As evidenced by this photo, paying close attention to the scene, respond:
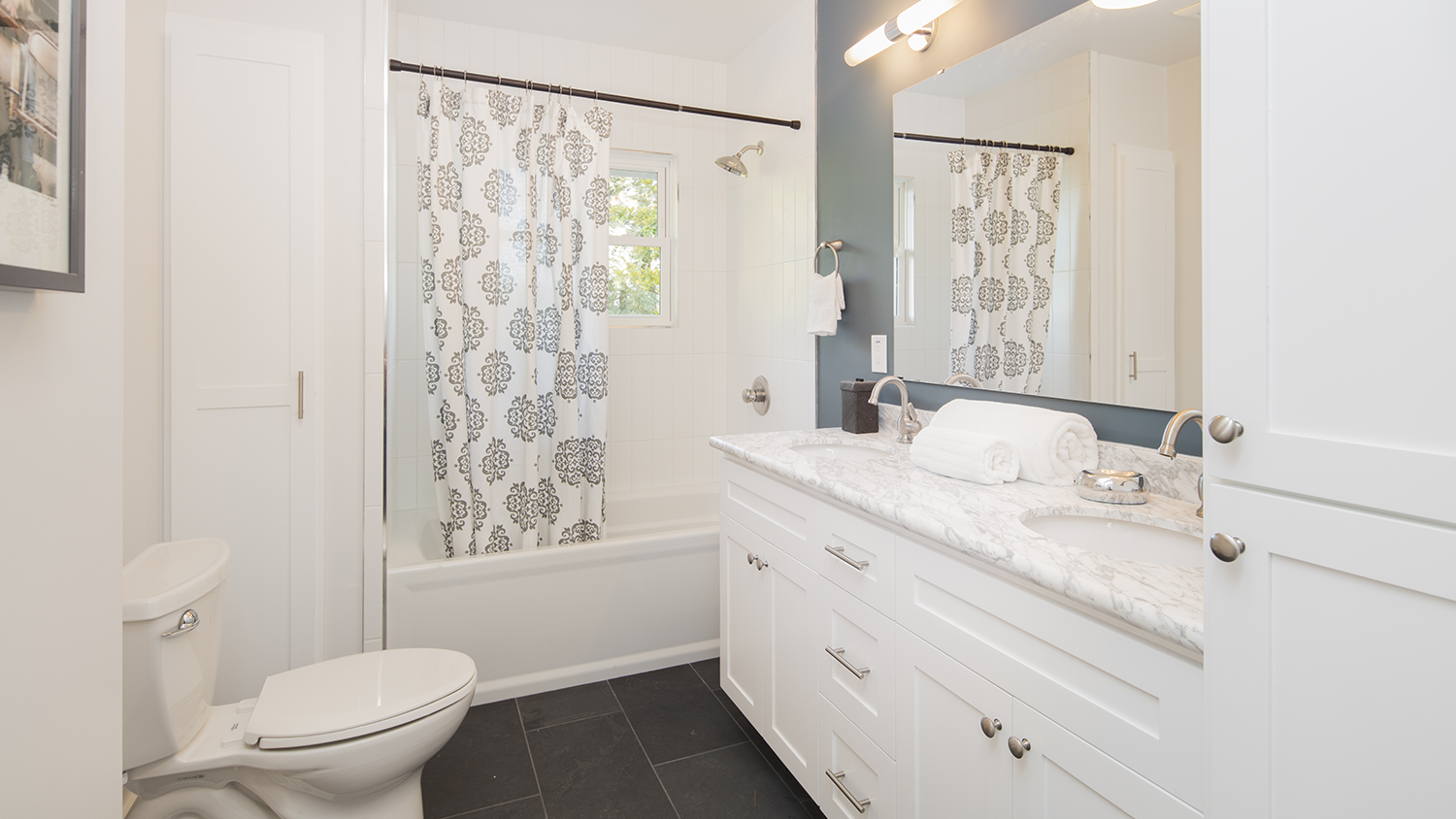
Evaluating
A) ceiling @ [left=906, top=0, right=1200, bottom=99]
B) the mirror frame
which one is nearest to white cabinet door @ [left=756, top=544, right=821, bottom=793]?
the mirror frame

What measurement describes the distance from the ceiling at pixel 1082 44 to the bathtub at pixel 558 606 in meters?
1.68

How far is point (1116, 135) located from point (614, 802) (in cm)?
192

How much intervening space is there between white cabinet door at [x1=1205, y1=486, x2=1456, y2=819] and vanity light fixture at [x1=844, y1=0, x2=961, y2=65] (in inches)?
61.2

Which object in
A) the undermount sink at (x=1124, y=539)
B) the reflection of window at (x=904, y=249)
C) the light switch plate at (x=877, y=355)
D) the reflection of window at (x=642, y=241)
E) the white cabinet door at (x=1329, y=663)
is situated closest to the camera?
→ the white cabinet door at (x=1329, y=663)

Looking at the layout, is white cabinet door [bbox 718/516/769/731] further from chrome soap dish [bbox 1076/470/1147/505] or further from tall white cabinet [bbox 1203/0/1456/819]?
tall white cabinet [bbox 1203/0/1456/819]

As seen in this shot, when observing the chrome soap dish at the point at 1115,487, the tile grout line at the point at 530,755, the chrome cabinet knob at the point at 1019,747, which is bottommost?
the tile grout line at the point at 530,755

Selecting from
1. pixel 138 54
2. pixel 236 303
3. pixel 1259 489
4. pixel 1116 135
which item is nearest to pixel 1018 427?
pixel 1116 135

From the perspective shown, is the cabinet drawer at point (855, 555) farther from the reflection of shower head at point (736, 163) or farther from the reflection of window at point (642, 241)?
the reflection of window at point (642, 241)

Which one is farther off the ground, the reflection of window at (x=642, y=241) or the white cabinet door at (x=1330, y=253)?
the reflection of window at (x=642, y=241)

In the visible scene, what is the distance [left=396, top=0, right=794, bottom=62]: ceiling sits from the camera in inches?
105

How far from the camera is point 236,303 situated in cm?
189

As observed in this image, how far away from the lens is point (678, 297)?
332cm

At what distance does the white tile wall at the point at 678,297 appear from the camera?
2.88 m

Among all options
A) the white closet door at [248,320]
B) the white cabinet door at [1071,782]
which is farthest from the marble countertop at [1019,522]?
the white closet door at [248,320]
